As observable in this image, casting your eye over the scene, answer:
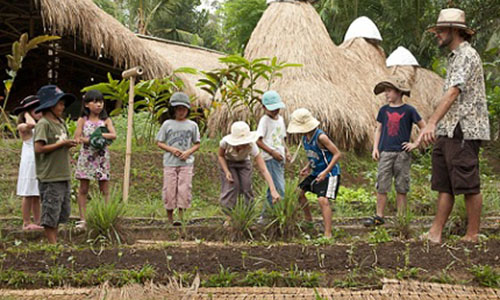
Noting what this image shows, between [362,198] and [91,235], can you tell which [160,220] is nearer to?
[91,235]

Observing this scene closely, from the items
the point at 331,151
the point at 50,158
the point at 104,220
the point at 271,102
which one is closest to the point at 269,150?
the point at 271,102

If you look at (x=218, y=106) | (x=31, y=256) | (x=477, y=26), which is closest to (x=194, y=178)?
(x=218, y=106)

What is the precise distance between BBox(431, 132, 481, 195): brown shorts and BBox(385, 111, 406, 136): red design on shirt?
3.82ft

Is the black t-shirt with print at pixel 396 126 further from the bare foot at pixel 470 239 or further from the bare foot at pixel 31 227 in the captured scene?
the bare foot at pixel 31 227

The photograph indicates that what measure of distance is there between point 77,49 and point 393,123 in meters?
8.89

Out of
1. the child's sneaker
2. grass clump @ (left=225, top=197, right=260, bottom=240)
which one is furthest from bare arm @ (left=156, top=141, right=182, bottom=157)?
the child's sneaker

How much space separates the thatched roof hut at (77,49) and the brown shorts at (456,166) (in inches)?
259

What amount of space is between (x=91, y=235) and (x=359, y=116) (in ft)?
19.0

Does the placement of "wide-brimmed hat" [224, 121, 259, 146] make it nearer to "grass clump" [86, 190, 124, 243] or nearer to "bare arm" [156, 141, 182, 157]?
"bare arm" [156, 141, 182, 157]

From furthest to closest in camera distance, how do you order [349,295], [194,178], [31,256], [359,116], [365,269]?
1. [359,116]
2. [194,178]
3. [31,256]
4. [365,269]
5. [349,295]

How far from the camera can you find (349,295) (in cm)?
296

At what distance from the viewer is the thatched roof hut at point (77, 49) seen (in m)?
9.48

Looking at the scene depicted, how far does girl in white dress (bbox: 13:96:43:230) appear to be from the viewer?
536 centimetres

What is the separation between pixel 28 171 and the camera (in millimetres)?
5504
